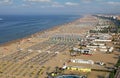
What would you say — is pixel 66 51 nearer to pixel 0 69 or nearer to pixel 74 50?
pixel 74 50

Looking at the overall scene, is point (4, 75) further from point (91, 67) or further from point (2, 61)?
point (91, 67)

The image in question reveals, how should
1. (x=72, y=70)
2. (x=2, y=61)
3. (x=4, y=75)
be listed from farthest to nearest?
(x=2, y=61) < (x=72, y=70) < (x=4, y=75)

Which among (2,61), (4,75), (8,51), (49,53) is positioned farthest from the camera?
(8,51)

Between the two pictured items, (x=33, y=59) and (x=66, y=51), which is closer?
(x=33, y=59)

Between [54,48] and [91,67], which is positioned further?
[54,48]

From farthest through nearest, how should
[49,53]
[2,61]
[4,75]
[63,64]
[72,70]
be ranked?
[49,53], [2,61], [63,64], [72,70], [4,75]

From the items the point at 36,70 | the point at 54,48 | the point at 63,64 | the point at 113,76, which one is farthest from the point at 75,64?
the point at 54,48

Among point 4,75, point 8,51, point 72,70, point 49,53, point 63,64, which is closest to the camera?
point 4,75

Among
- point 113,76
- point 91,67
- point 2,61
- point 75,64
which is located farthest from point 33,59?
point 113,76
